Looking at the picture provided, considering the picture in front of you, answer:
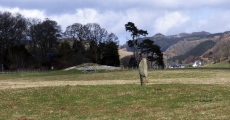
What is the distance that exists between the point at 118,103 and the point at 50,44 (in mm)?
108491

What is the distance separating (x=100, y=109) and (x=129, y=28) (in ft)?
318

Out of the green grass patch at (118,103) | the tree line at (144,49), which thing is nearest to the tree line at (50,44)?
the tree line at (144,49)

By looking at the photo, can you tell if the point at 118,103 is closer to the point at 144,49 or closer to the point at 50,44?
the point at 144,49

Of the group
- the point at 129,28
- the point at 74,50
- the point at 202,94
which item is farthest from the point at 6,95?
the point at 74,50

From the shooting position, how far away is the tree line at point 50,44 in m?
120

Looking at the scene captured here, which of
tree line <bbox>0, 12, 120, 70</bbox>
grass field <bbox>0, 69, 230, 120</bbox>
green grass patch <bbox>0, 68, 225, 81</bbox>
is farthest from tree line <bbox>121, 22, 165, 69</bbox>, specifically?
grass field <bbox>0, 69, 230, 120</bbox>

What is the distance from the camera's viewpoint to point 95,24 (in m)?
130

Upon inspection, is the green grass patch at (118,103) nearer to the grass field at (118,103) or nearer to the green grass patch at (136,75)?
the grass field at (118,103)

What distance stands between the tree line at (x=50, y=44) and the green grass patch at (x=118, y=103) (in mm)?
93758

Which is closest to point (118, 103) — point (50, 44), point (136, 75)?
point (136, 75)

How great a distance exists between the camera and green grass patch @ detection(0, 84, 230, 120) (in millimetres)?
16547

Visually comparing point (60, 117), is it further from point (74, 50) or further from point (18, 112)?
point (74, 50)

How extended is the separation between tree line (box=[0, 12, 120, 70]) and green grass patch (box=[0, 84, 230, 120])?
308 feet

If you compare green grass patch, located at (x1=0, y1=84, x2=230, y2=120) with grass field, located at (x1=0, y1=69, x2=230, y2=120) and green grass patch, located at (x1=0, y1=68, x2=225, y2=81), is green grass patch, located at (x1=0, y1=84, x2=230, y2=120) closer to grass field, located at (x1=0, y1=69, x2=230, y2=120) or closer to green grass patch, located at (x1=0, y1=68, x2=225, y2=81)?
grass field, located at (x1=0, y1=69, x2=230, y2=120)
